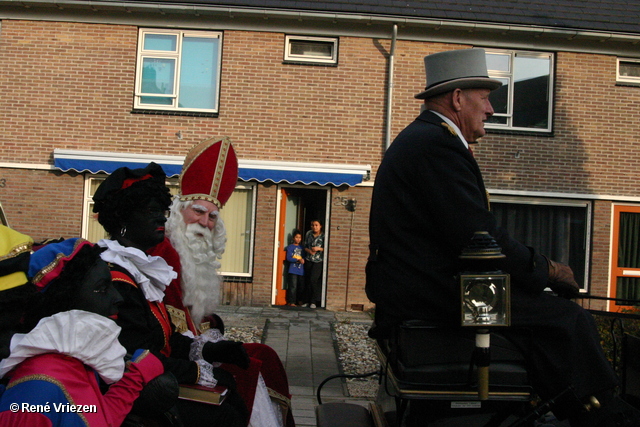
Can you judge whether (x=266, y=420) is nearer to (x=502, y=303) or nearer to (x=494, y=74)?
(x=502, y=303)

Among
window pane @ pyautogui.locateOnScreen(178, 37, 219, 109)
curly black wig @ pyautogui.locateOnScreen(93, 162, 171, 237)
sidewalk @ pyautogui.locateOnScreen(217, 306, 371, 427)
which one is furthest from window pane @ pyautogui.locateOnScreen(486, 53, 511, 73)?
curly black wig @ pyautogui.locateOnScreen(93, 162, 171, 237)

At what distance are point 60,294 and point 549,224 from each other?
11.8 m

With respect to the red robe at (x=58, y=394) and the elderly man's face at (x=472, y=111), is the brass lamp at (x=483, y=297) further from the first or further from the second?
the red robe at (x=58, y=394)

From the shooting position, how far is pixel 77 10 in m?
12.0

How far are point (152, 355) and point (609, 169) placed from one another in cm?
1207

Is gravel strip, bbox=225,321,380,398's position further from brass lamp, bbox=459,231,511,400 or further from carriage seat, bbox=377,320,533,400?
brass lamp, bbox=459,231,511,400

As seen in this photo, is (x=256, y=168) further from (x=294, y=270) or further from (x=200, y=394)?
(x=200, y=394)

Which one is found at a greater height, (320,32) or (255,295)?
(320,32)

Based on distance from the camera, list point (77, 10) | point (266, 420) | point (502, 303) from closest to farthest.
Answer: point (502, 303) < point (266, 420) < point (77, 10)

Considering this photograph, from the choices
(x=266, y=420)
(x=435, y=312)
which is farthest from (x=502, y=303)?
(x=266, y=420)

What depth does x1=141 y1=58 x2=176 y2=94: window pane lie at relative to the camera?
1231 centimetres

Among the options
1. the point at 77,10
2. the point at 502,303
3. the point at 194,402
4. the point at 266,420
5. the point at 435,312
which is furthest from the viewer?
the point at 77,10

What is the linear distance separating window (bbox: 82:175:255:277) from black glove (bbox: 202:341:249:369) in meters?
8.91

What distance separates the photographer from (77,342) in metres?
2.25
